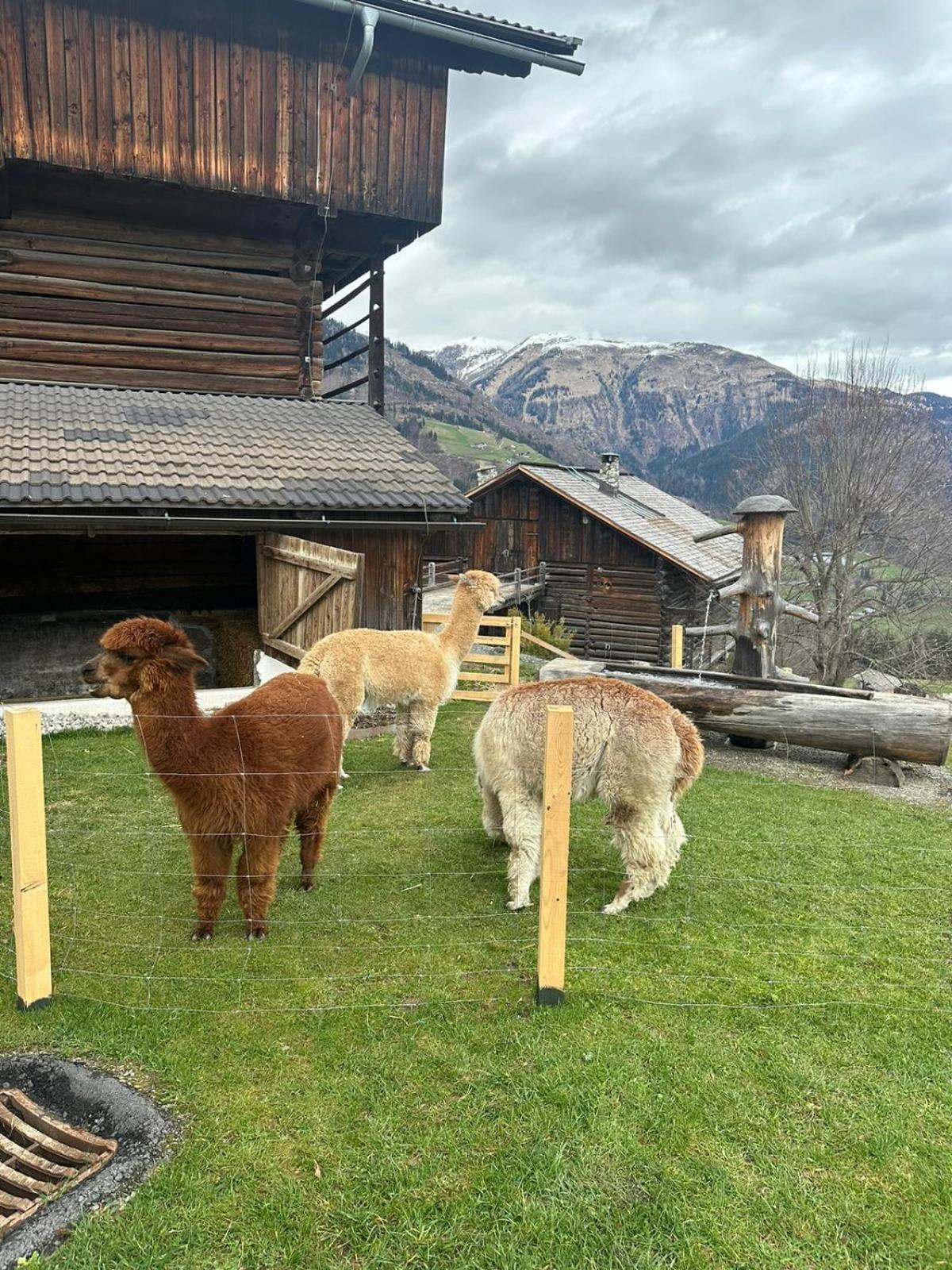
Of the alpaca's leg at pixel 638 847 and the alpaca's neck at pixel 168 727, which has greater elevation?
the alpaca's neck at pixel 168 727

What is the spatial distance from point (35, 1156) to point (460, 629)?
20.3 feet

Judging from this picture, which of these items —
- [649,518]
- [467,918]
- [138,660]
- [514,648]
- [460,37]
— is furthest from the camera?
[649,518]

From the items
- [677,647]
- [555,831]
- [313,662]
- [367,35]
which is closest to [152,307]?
[367,35]

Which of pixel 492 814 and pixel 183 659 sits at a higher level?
pixel 183 659

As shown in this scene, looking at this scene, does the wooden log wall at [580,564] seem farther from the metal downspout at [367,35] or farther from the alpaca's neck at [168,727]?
the alpaca's neck at [168,727]

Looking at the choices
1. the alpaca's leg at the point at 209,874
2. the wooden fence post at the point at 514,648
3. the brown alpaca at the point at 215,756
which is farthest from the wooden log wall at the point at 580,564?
the alpaca's leg at the point at 209,874

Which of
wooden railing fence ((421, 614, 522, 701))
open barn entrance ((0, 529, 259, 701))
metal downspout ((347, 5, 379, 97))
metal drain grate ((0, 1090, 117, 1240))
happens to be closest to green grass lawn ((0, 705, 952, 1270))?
metal drain grate ((0, 1090, 117, 1240))

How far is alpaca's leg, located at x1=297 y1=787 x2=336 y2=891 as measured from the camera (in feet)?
17.6

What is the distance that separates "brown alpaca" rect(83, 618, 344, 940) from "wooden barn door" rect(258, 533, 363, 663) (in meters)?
4.08

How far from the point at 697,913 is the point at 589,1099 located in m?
2.20

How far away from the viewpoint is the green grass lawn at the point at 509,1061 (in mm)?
2740

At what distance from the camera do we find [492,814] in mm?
6035

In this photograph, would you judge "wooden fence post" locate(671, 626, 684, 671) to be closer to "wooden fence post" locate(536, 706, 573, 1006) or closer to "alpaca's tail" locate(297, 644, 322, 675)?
"alpaca's tail" locate(297, 644, 322, 675)

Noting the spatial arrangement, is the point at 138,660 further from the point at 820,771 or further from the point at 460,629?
the point at 820,771
